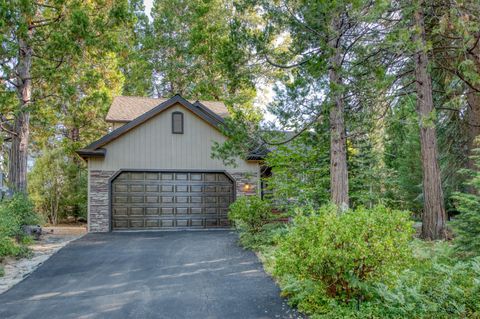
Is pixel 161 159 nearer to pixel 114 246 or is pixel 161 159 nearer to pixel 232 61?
pixel 114 246

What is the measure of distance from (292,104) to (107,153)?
7.37 meters

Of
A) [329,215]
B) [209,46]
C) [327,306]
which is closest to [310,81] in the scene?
[329,215]

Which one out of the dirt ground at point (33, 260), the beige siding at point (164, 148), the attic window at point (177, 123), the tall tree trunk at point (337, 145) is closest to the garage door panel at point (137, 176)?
the beige siding at point (164, 148)

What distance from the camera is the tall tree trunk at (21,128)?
10.6m

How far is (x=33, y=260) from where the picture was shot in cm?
786

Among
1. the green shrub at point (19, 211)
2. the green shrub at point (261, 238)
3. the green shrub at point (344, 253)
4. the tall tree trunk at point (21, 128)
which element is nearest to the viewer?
the green shrub at point (344, 253)

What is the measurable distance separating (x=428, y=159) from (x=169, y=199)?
8260mm

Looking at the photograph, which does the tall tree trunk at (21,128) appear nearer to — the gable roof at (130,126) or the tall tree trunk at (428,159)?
the gable roof at (130,126)

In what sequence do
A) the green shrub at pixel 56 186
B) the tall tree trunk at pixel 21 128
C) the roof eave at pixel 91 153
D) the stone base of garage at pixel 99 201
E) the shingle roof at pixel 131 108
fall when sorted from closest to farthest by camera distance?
1. the tall tree trunk at pixel 21 128
2. the roof eave at pixel 91 153
3. the stone base of garage at pixel 99 201
4. the green shrub at pixel 56 186
5. the shingle roof at pixel 131 108

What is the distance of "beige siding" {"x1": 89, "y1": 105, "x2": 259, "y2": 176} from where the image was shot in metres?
12.5

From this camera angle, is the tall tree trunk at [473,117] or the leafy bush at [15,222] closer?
the leafy bush at [15,222]

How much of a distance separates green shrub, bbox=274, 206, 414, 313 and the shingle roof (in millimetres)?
12439

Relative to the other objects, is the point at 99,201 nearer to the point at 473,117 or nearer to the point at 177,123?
the point at 177,123

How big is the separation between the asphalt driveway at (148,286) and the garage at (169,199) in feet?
11.0
